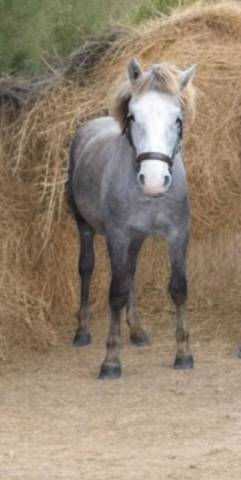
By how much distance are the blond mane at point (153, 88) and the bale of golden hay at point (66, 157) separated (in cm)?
112

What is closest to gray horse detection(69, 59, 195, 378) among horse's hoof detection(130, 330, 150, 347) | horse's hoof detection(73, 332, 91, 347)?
horse's hoof detection(130, 330, 150, 347)

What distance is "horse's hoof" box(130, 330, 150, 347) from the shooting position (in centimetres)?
902

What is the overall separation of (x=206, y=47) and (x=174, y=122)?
1.87 meters

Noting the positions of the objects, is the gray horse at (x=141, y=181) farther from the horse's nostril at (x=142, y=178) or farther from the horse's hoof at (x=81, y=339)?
the horse's hoof at (x=81, y=339)

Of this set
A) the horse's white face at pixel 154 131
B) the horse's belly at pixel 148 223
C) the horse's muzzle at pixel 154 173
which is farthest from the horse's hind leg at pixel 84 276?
the horse's muzzle at pixel 154 173

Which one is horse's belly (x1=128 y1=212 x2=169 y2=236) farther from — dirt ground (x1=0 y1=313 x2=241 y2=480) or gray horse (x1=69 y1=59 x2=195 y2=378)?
dirt ground (x1=0 y1=313 x2=241 y2=480)

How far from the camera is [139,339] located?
29.7ft

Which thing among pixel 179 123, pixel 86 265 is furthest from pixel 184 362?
pixel 179 123

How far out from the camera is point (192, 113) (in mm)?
7762

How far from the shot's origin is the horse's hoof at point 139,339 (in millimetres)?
9025

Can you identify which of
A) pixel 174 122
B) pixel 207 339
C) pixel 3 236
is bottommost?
pixel 207 339

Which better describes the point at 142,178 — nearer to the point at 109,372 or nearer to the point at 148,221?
the point at 148,221

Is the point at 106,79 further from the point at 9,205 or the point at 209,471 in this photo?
the point at 209,471

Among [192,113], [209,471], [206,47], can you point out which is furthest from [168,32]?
[209,471]
